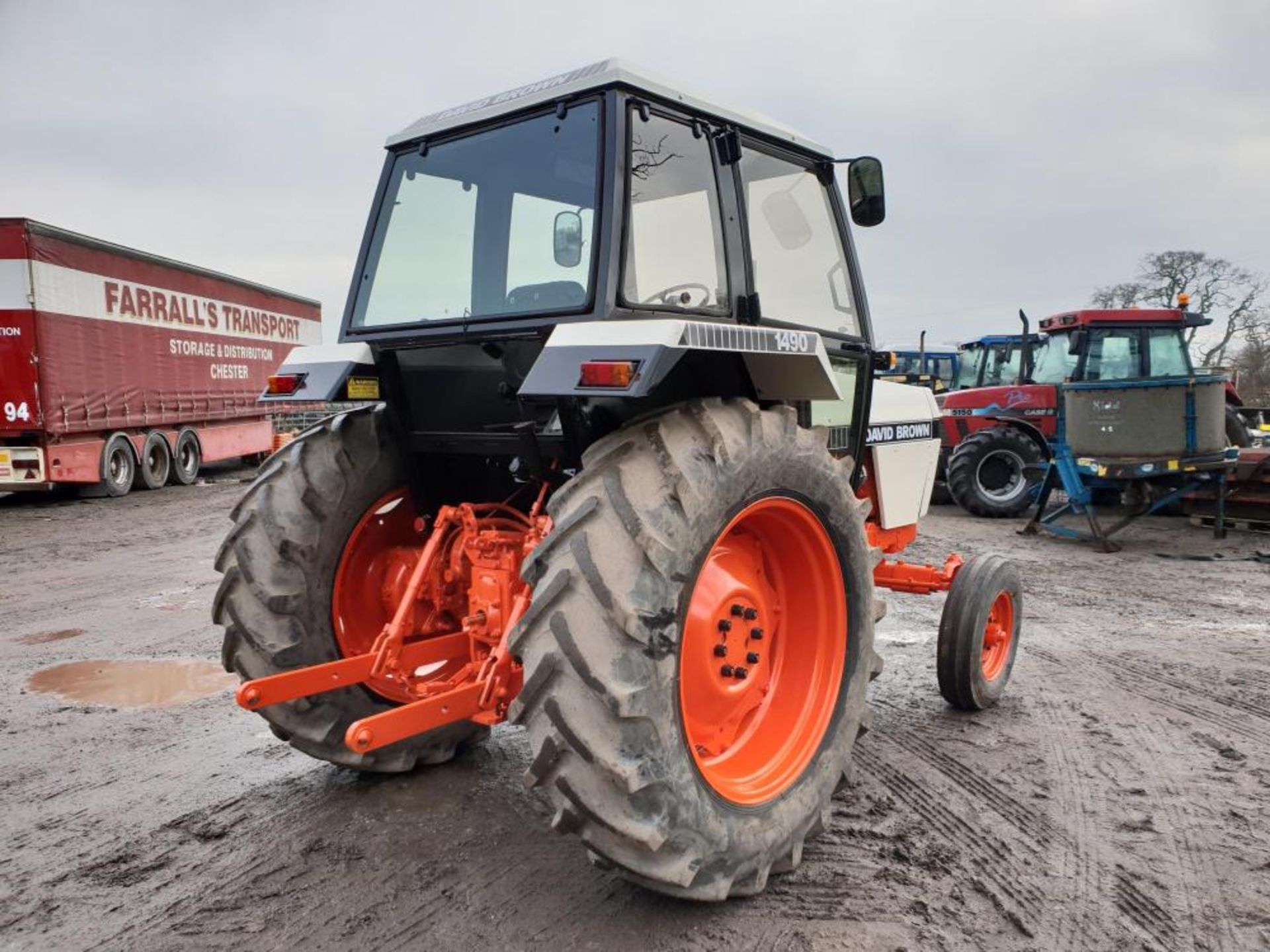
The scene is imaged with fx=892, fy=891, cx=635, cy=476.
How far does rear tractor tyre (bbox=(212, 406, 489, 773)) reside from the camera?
10.0ft

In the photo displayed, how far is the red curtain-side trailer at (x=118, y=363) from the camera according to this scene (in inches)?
479

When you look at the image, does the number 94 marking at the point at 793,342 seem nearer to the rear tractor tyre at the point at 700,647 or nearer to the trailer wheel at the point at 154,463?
the rear tractor tyre at the point at 700,647

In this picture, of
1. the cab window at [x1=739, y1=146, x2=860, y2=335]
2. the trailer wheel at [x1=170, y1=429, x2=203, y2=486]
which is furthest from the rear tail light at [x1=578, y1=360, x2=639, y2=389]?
the trailer wheel at [x1=170, y1=429, x2=203, y2=486]

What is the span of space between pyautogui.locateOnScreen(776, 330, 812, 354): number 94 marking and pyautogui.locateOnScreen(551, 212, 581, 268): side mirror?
0.69 meters

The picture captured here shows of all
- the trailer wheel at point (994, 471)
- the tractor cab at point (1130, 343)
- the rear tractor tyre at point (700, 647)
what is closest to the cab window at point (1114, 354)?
the tractor cab at point (1130, 343)

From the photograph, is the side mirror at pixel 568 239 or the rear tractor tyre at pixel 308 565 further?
the rear tractor tyre at pixel 308 565

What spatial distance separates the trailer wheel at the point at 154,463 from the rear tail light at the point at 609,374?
14.7 metres

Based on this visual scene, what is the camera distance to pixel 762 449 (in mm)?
2678

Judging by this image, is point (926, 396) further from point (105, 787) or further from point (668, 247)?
point (105, 787)

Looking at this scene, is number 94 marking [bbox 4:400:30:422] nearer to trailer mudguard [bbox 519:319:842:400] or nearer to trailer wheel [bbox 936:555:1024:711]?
trailer mudguard [bbox 519:319:842:400]

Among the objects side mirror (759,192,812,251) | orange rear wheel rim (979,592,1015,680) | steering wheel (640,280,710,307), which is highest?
side mirror (759,192,812,251)

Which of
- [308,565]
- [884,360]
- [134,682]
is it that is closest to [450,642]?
[308,565]

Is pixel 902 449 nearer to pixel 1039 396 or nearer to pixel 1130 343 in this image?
pixel 1130 343

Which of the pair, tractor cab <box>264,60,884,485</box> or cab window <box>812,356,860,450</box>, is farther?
cab window <box>812,356,860,450</box>
